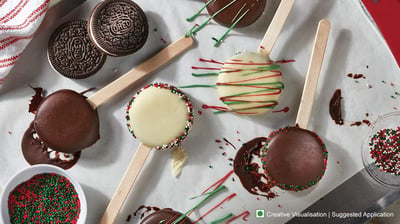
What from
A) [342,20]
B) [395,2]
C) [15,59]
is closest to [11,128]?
[15,59]

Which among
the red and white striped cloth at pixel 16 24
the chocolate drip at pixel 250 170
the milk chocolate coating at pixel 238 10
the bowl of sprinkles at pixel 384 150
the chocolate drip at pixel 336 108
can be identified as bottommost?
the chocolate drip at pixel 250 170

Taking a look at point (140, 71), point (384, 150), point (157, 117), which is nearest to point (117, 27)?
point (140, 71)

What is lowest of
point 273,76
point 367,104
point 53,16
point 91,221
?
point 91,221

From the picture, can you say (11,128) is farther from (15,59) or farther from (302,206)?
(302,206)

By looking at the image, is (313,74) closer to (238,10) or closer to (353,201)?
(238,10)

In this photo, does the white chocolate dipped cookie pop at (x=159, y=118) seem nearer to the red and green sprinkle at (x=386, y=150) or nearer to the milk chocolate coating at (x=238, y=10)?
the milk chocolate coating at (x=238, y=10)

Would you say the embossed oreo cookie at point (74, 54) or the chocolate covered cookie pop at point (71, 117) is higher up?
the embossed oreo cookie at point (74, 54)

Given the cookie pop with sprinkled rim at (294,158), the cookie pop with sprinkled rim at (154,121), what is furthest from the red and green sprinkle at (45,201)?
the cookie pop with sprinkled rim at (294,158)
